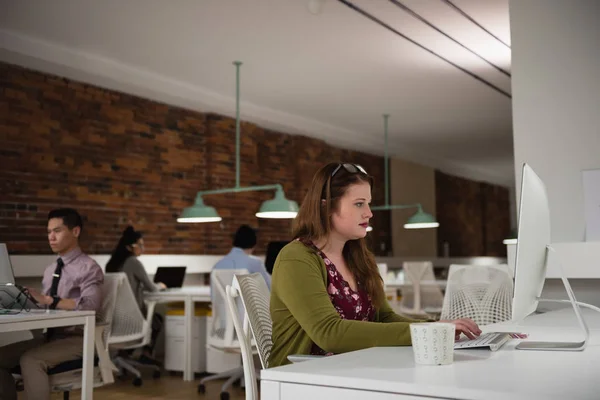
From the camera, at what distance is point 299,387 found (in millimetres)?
1402

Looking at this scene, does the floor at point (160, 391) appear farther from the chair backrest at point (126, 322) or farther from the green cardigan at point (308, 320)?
the green cardigan at point (308, 320)

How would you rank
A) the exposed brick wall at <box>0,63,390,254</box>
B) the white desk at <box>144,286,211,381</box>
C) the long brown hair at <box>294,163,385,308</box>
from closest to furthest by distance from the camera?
the long brown hair at <box>294,163,385,308</box> → the white desk at <box>144,286,211,381</box> → the exposed brick wall at <box>0,63,390,254</box>

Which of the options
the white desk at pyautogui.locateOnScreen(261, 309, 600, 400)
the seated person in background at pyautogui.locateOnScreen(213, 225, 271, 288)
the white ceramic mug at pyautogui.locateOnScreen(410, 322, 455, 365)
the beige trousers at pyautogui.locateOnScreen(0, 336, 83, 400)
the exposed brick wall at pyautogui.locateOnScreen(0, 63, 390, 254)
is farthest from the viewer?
the exposed brick wall at pyautogui.locateOnScreen(0, 63, 390, 254)

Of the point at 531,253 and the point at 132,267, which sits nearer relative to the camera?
the point at 531,253

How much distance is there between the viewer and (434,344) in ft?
4.99

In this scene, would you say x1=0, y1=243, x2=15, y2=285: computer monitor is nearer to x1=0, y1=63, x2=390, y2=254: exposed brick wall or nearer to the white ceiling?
the white ceiling

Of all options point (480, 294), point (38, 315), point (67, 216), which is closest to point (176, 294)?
point (67, 216)

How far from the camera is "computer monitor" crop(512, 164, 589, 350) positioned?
1640 mm

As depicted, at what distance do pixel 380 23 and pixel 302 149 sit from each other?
13.8 feet

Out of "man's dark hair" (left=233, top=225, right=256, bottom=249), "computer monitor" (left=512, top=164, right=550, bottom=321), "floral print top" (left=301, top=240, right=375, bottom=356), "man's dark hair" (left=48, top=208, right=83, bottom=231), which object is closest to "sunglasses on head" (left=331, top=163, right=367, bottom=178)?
"floral print top" (left=301, top=240, right=375, bottom=356)

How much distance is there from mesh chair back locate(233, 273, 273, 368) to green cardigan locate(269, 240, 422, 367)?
6cm

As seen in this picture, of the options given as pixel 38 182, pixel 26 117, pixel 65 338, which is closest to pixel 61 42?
pixel 26 117

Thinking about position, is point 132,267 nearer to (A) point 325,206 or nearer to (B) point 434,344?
(A) point 325,206

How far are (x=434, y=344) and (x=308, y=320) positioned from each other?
500mm
